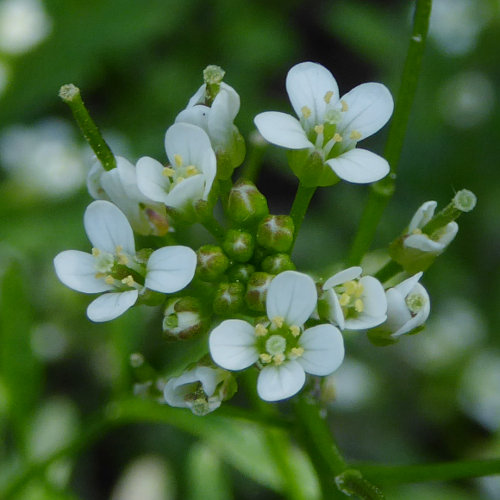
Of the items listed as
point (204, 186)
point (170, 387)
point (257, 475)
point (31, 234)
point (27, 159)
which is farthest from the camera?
point (27, 159)

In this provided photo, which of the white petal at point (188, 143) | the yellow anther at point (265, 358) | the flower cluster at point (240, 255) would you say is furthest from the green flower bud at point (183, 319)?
the white petal at point (188, 143)

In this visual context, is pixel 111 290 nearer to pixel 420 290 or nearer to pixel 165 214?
pixel 165 214

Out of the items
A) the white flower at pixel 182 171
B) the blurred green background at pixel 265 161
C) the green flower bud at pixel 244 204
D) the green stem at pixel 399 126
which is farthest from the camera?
the blurred green background at pixel 265 161

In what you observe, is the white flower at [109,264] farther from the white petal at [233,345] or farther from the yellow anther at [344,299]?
the yellow anther at [344,299]

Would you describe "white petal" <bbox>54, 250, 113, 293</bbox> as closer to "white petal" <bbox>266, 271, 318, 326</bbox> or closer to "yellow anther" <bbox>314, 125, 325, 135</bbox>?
"white petal" <bbox>266, 271, 318, 326</bbox>

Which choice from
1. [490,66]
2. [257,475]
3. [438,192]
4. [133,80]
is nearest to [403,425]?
[438,192]

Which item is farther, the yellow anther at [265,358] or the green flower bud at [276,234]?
the green flower bud at [276,234]

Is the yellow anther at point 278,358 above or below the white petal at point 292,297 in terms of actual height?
below

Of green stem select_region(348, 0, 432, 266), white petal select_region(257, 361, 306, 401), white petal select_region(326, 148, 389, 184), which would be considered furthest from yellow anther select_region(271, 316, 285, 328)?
green stem select_region(348, 0, 432, 266)
